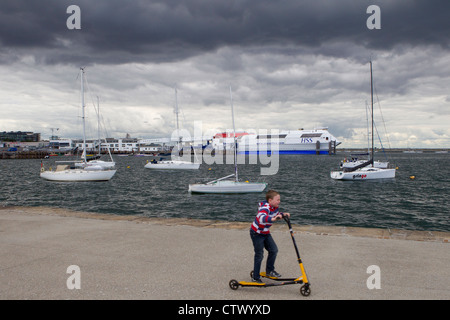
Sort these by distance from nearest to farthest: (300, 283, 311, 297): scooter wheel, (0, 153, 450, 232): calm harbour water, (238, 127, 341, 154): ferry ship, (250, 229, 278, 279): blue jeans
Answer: (300, 283, 311, 297): scooter wheel, (250, 229, 278, 279): blue jeans, (0, 153, 450, 232): calm harbour water, (238, 127, 341, 154): ferry ship

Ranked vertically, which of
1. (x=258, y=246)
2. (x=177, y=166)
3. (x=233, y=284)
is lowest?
(x=177, y=166)

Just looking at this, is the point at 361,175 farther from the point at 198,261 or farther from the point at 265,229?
the point at 265,229

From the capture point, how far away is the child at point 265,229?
5031mm

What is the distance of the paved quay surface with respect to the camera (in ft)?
16.5

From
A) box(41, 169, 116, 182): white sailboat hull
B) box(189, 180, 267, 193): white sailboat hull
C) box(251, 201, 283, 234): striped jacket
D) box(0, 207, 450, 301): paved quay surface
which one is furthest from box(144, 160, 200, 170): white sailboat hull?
box(251, 201, 283, 234): striped jacket

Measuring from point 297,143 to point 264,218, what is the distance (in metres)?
147

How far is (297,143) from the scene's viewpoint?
148625 mm

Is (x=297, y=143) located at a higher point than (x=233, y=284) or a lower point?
higher

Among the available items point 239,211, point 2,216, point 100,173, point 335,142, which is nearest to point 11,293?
point 2,216

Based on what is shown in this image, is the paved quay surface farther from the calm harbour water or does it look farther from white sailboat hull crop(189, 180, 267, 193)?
white sailboat hull crop(189, 180, 267, 193)

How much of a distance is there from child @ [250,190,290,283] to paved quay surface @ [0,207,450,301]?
336 millimetres

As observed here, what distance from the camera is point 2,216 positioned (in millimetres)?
11430

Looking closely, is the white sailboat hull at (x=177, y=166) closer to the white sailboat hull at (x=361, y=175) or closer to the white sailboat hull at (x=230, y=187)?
the white sailboat hull at (x=361, y=175)

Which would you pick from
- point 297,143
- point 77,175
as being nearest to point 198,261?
point 77,175
